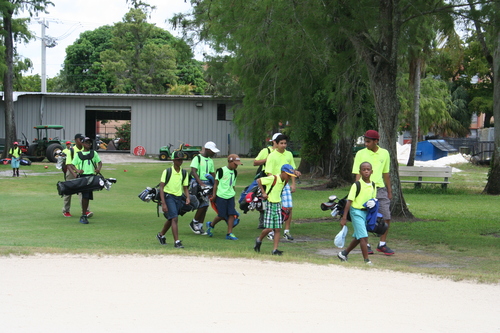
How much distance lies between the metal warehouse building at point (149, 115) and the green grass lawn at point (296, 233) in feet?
86.8

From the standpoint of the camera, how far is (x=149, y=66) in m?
63.2

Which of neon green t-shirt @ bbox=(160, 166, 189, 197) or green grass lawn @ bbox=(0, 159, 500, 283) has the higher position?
neon green t-shirt @ bbox=(160, 166, 189, 197)

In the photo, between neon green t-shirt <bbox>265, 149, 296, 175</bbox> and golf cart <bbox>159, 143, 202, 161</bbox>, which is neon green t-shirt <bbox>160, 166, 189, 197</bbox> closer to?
neon green t-shirt <bbox>265, 149, 296, 175</bbox>

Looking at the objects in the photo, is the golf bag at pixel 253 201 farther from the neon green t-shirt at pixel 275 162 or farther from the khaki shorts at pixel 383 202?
the khaki shorts at pixel 383 202

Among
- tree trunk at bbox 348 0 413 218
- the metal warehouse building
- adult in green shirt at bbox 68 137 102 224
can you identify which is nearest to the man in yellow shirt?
adult in green shirt at bbox 68 137 102 224

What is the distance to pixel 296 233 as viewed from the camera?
12594 mm

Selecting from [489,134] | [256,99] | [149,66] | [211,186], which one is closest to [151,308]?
[211,186]

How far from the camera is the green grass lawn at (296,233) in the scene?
9.21 meters

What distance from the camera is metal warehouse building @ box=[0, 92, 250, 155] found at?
151 ft

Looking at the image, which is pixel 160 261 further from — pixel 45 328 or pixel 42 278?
pixel 45 328

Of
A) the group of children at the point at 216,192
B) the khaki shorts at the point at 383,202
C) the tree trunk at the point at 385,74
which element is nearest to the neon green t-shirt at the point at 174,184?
the group of children at the point at 216,192

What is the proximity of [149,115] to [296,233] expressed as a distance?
Result: 36.0m

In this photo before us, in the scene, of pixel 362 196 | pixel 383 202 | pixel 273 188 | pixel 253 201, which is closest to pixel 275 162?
pixel 253 201

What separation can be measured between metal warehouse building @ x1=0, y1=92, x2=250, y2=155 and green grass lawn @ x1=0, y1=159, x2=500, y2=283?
2646 cm
